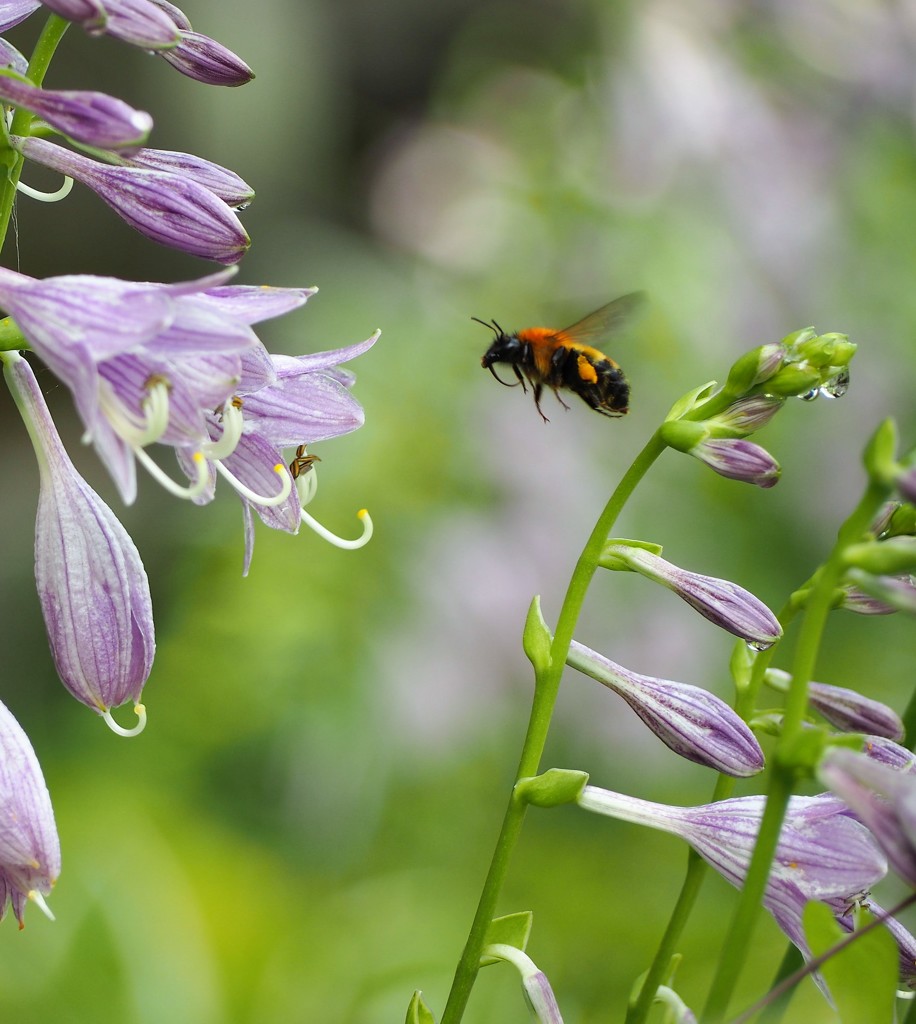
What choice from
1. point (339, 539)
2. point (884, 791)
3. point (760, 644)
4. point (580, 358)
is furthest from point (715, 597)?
point (580, 358)

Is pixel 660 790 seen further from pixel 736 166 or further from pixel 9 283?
pixel 9 283

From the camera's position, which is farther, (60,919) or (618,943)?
(618,943)

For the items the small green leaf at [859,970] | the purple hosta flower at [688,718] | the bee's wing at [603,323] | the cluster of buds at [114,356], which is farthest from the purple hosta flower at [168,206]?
the bee's wing at [603,323]

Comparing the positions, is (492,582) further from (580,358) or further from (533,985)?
(533,985)

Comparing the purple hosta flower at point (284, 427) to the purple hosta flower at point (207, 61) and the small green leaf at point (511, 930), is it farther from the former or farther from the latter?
the small green leaf at point (511, 930)

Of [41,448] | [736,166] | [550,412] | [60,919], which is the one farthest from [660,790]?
[41,448]

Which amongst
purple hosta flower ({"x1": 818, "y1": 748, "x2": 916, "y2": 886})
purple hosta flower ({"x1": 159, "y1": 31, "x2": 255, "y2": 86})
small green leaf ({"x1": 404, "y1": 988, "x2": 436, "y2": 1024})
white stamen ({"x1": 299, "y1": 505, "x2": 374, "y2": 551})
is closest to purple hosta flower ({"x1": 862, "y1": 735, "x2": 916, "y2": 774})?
purple hosta flower ({"x1": 818, "y1": 748, "x2": 916, "y2": 886})
